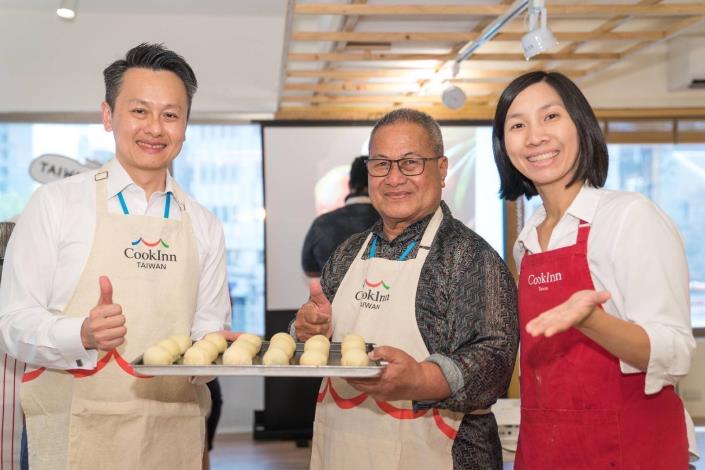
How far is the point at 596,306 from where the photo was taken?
4.99ft

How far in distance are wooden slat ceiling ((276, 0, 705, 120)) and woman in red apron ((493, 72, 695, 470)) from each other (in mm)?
2177

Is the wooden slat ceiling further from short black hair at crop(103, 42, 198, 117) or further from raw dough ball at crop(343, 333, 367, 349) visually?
raw dough ball at crop(343, 333, 367, 349)

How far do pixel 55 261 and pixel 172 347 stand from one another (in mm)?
453

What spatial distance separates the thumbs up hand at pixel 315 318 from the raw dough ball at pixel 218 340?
0.23 m

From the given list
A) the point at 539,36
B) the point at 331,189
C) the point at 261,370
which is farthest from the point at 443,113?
the point at 261,370

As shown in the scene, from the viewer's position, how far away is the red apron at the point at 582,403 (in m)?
1.71

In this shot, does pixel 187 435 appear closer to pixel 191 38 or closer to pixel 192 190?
pixel 191 38

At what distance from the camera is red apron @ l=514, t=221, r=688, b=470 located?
171 cm

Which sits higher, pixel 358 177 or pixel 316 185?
pixel 316 185

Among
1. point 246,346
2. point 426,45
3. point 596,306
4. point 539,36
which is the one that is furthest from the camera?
point 426,45

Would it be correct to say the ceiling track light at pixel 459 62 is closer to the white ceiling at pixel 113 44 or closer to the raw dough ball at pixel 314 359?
the white ceiling at pixel 113 44

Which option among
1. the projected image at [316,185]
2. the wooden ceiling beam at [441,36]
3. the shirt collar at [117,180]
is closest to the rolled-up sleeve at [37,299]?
the shirt collar at [117,180]

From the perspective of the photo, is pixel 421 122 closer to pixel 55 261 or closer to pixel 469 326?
pixel 469 326

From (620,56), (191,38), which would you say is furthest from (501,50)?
(191,38)
